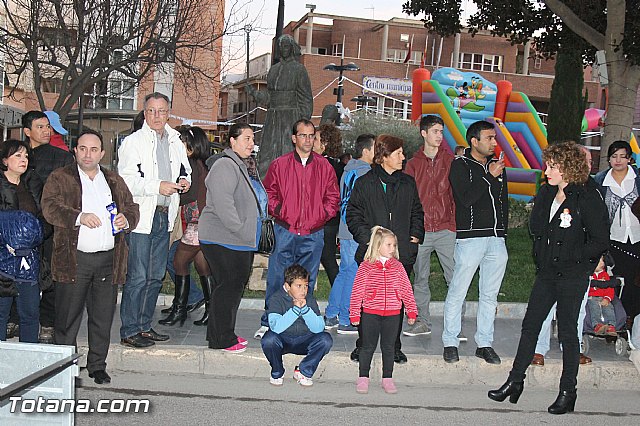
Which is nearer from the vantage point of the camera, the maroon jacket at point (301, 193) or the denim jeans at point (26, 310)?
the denim jeans at point (26, 310)

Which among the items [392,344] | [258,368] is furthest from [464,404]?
[258,368]

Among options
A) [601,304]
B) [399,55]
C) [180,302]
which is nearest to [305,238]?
[180,302]

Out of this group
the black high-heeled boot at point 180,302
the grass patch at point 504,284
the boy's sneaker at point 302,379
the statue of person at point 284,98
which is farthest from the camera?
the statue of person at point 284,98

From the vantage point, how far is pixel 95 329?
6695mm

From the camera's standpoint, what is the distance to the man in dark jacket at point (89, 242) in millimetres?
6387

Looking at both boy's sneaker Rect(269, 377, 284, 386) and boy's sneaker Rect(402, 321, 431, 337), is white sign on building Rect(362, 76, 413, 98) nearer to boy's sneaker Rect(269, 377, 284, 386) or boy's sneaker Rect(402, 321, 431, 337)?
boy's sneaker Rect(402, 321, 431, 337)

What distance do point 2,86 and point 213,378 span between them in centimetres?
2619

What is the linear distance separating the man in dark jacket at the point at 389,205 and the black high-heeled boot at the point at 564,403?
1499 millimetres

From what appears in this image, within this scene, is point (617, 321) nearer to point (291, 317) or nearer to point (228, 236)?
point (291, 317)

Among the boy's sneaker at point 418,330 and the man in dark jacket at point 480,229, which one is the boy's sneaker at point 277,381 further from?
the boy's sneaker at point 418,330

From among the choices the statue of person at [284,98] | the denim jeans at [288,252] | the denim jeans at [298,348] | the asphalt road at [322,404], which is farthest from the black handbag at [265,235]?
the statue of person at [284,98]

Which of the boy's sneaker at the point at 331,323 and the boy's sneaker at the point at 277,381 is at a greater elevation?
the boy's sneaker at the point at 331,323

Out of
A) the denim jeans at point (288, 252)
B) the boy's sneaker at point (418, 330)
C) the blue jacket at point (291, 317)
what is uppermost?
the denim jeans at point (288, 252)

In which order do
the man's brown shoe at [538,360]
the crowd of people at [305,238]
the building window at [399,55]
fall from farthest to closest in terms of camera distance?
the building window at [399,55] < the man's brown shoe at [538,360] < the crowd of people at [305,238]
